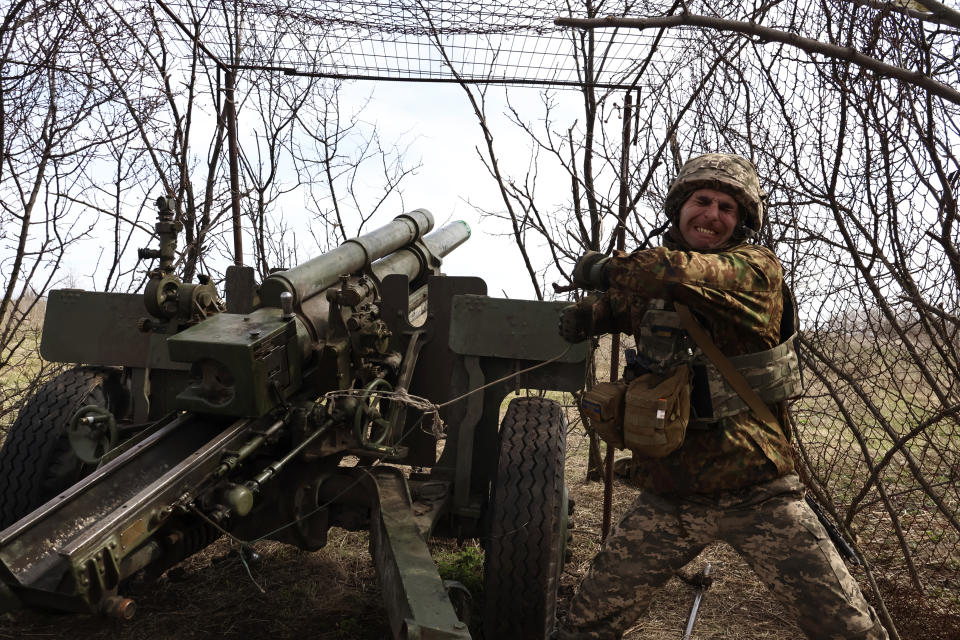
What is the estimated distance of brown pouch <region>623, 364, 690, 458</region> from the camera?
100 inches

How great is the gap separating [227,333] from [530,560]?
1.64 meters

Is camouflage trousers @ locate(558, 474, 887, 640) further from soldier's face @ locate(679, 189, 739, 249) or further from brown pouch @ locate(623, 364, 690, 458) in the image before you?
soldier's face @ locate(679, 189, 739, 249)

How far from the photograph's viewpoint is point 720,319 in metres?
2.62

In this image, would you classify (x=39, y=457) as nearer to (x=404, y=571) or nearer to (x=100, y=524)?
(x=100, y=524)

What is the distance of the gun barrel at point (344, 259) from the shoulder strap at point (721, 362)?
1913 millimetres

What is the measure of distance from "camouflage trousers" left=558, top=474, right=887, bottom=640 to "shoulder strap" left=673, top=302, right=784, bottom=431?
0.94 feet

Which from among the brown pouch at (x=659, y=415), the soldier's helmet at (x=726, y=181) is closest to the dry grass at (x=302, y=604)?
the brown pouch at (x=659, y=415)

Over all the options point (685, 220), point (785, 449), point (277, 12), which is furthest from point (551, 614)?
point (277, 12)

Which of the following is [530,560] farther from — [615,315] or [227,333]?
[227,333]

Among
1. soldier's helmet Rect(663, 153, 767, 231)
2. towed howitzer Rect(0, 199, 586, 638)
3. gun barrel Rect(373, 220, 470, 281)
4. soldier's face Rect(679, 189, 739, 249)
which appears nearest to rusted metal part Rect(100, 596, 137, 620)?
towed howitzer Rect(0, 199, 586, 638)

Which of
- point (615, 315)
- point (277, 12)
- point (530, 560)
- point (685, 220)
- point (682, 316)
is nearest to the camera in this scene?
point (682, 316)

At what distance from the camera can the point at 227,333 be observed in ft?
10.5

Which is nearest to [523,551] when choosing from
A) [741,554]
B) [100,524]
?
[741,554]

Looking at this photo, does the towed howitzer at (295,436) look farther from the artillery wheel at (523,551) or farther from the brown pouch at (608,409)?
the brown pouch at (608,409)
